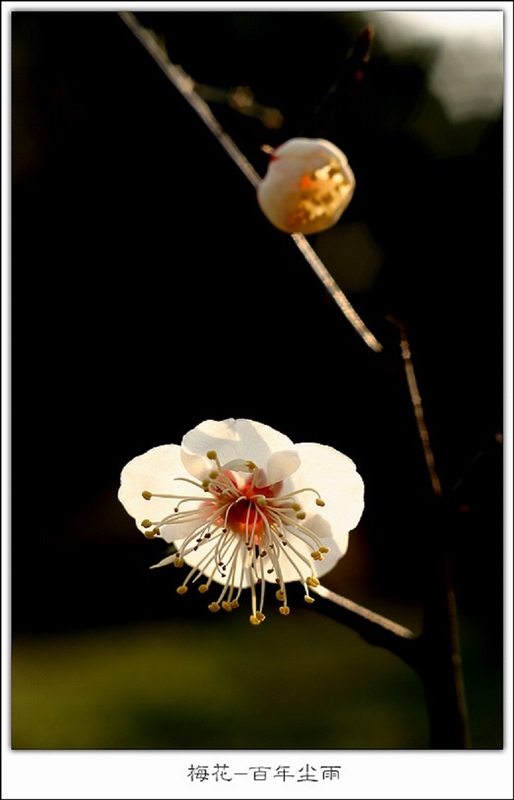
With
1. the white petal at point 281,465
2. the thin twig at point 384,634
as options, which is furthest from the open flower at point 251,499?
the thin twig at point 384,634

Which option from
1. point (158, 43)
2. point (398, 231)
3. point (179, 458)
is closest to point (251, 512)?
point (179, 458)

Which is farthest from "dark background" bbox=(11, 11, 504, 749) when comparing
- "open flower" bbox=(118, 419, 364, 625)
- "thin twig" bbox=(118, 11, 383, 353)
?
"open flower" bbox=(118, 419, 364, 625)

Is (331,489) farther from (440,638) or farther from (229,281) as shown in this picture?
(229,281)

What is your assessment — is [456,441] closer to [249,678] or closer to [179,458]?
[179,458]

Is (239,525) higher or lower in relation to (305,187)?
lower

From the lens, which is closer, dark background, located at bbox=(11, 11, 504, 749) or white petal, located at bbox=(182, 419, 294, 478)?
white petal, located at bbox=(182, 419, 294, 478)

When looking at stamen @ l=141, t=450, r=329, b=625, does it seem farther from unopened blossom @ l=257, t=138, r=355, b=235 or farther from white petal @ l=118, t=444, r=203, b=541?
unopened blossom @ l=257, t=138, r=355, b=235

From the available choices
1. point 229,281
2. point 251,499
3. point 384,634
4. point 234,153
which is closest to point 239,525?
point 251,499
